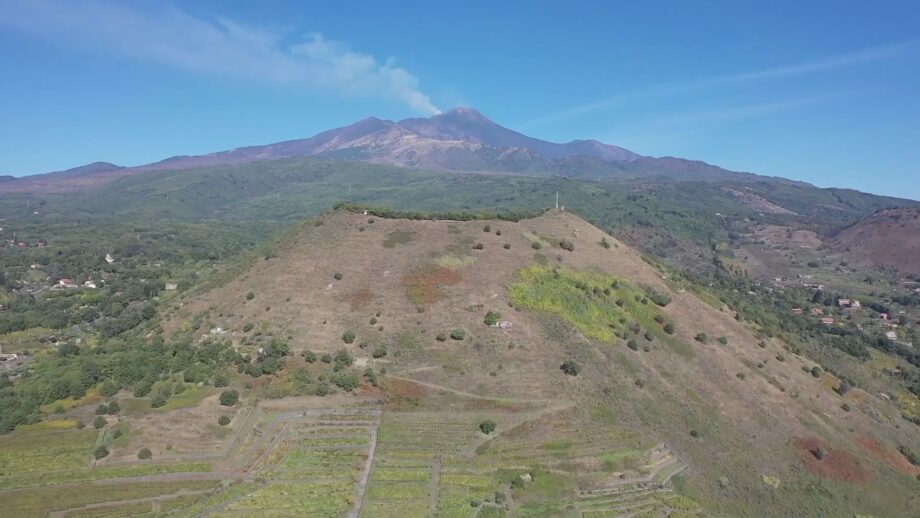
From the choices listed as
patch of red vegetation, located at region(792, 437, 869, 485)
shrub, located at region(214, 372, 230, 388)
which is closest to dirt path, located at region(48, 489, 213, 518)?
shrub, located at region(214, 372, 230, 388)

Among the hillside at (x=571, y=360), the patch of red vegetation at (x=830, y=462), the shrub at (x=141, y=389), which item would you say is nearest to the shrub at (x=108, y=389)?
the shrub at (x=141, y=389)

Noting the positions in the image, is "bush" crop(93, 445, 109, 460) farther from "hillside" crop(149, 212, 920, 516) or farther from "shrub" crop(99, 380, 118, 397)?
"hillside" crop(149, 212, 920, 516)

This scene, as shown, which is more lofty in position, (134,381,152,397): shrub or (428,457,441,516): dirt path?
(134,381,152,397): shrub

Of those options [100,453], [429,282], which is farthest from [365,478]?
[429,282]

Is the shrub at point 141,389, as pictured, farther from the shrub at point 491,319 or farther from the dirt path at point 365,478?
the shrub at point 491,319

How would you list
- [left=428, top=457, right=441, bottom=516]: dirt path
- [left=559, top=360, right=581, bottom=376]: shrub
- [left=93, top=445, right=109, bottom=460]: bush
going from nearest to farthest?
[left=428, top=457, right=441, bottom=516]: dirt path → [left=93, top=445, right=109, bottom=460]: bush → [left=559, top=360, right=581, bottom=376]: shrub
